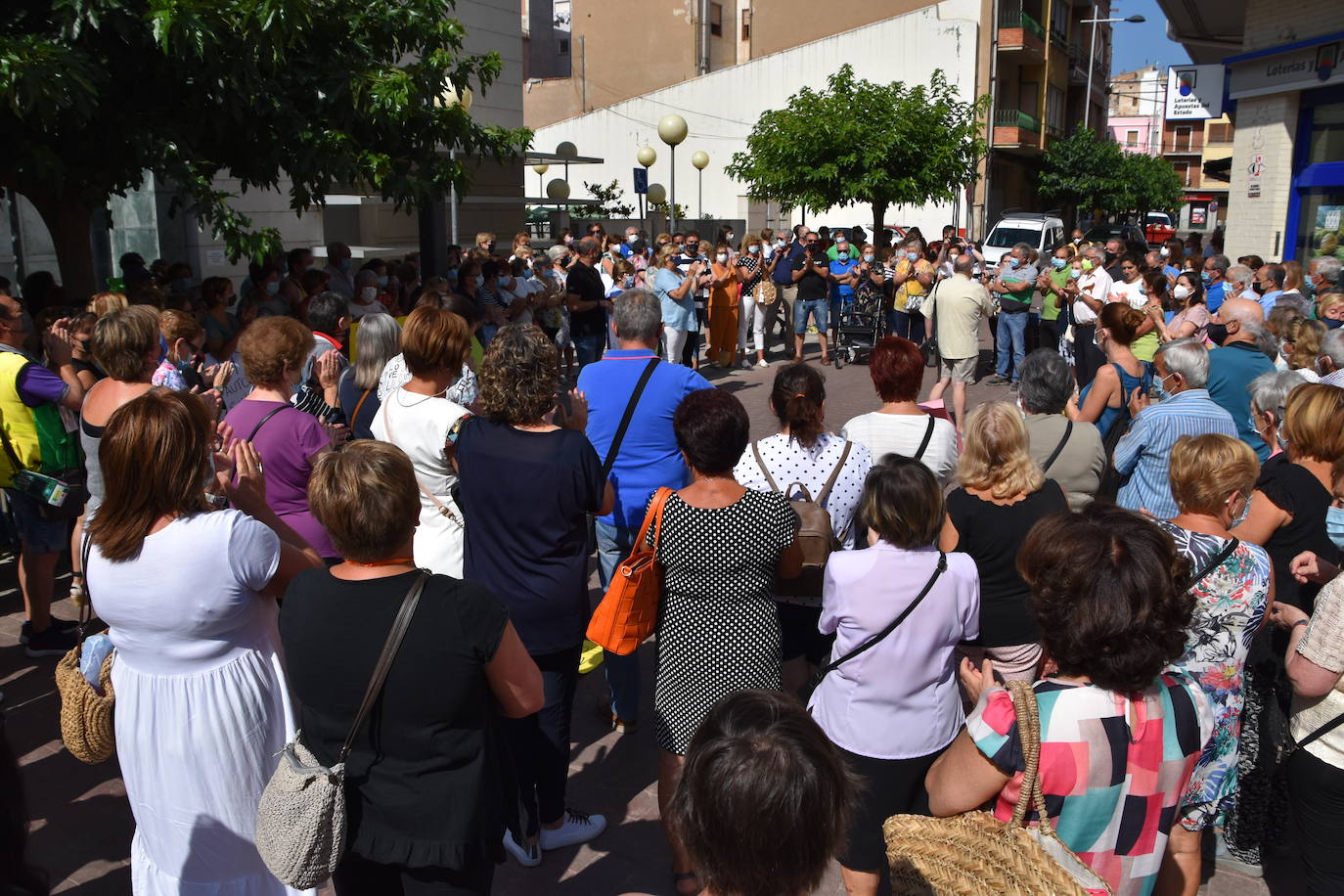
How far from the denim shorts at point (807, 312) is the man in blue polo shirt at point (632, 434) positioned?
9.74 m

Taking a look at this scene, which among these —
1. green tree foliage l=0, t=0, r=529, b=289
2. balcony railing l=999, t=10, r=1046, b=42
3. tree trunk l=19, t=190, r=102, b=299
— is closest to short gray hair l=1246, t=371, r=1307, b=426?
green tree foliage l=0, t=0, r=529, b=289

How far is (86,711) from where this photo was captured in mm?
2844

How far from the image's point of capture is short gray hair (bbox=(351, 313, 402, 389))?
16.4 feet

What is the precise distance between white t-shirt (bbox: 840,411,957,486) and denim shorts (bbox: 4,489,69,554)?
4.04 meters

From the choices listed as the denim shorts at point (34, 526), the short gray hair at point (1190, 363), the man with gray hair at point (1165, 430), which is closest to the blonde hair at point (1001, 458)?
the man with gray hair at point (1165, 430)

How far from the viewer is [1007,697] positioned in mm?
2199

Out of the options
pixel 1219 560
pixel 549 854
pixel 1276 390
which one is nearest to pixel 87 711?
pixel 549 854

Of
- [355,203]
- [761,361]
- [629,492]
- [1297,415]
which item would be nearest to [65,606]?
[629,492]

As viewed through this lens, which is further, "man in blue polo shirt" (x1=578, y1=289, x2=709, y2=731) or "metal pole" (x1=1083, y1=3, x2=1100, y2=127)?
"metal pole" (x1=1083, y1=3, x2=1100, y2=127)

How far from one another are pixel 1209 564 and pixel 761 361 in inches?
467

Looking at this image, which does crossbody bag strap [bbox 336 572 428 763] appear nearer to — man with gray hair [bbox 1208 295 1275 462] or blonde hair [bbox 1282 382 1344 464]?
blonde hair [bbox 1282 382 1344 464]

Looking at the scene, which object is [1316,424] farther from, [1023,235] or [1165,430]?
[1023,235]

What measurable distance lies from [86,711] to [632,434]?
89.6 inches

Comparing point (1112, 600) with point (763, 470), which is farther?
point (763, 470)
